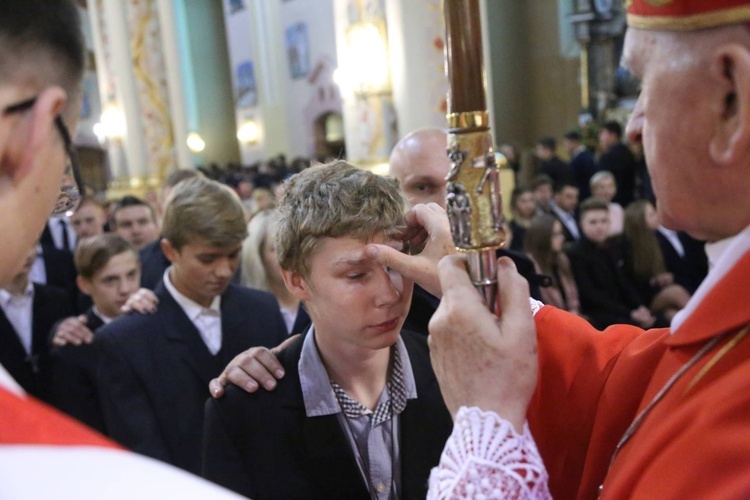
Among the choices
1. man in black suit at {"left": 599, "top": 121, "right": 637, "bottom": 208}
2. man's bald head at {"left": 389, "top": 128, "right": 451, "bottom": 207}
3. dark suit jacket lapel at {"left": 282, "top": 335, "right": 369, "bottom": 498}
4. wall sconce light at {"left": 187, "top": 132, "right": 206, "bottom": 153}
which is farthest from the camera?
wall sconce light at {"left": 187, "top": 132, "right": 206, "bottom": 153}

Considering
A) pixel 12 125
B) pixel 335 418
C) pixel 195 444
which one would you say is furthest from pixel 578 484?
pixel 195 444

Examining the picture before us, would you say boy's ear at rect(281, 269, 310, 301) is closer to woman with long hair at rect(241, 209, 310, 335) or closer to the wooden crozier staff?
the wooden crozier staff

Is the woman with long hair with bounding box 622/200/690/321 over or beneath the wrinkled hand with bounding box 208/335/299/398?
beneath

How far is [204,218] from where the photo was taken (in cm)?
293

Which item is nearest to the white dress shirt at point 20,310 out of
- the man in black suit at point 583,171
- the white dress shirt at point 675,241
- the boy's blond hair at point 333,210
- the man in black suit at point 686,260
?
the boy's blond hair at point 333,210

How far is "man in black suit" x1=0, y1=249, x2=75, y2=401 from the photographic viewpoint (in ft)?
11.4

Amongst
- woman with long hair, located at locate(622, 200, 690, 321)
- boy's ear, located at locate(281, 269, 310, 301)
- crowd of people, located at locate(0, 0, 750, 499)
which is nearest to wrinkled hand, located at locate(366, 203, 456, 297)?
crowd of people, located at locate(0, 0, 750, 499)

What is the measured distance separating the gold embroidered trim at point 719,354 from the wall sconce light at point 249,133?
17.3 metres

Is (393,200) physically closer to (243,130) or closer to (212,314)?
(212,314)

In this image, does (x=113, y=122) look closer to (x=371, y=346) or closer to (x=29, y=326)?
(x=29, y=326)

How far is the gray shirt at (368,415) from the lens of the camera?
177cm

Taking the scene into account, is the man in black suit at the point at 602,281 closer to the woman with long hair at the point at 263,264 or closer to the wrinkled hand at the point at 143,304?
the woman with long hair at the point at 263,264

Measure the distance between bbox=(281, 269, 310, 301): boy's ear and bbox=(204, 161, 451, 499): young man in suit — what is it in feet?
0.04

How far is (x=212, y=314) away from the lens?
9.73 ft
